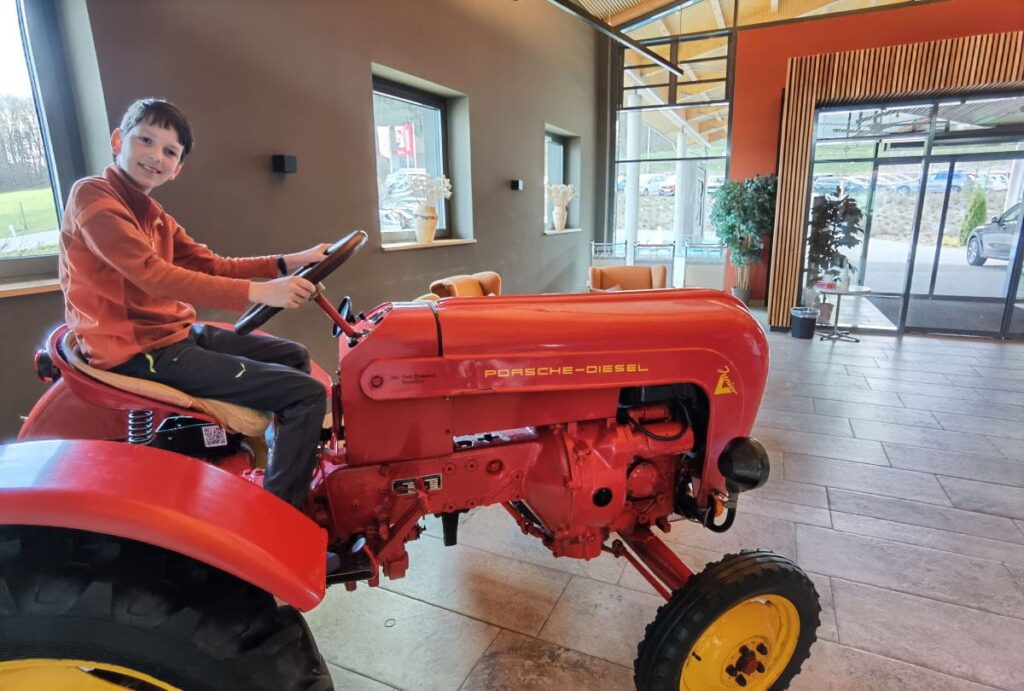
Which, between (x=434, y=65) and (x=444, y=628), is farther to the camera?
(x=434, y=65)

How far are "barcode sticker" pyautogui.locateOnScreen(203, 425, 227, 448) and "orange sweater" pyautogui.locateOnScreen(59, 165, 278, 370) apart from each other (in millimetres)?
319

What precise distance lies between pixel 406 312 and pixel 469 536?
133 cm

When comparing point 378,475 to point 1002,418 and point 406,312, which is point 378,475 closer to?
point 406,312

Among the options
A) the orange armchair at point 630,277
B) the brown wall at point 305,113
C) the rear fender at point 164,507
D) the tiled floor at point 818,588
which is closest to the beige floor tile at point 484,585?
the tiled floor at point 818,588

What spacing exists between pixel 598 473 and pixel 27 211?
96.5 inches

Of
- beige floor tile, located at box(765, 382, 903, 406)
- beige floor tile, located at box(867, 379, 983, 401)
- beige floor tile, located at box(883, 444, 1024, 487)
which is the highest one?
beige floor tile, located at box(883, 444, 1024, 487)

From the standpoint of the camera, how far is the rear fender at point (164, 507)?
870 millimetres

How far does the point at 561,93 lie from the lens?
7023 millimetres

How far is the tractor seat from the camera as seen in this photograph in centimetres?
126

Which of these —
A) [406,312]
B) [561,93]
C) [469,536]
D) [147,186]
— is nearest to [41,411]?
[147,186]

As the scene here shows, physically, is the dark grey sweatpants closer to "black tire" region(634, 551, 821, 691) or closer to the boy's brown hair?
the boy's brown hair

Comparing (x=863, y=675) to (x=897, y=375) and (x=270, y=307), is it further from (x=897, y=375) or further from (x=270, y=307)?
(x=897, y=375)

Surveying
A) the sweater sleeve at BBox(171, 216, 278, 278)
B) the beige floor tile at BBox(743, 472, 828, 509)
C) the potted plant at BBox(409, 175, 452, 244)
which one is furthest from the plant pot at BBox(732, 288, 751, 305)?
the sweater sleeve at BBox(171, 216, 278, 278)

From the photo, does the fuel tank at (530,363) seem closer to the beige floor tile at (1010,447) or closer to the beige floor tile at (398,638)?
the beige floor tile at (398,638)
